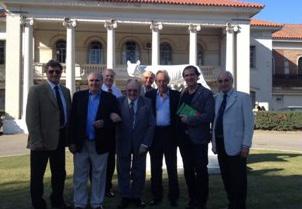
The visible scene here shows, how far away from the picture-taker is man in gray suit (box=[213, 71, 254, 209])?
294 inches

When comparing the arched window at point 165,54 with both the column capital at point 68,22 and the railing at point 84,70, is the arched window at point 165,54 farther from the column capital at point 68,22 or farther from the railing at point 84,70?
the column capital at point 68,22

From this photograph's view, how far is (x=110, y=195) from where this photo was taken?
9008 millimetres

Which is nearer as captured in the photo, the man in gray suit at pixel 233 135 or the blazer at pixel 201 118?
the man in gray suit at pixel 233 135

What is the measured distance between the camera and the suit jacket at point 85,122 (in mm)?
7633

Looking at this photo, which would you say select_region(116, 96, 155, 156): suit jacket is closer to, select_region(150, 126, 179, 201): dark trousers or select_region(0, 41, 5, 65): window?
select_region(150, 126, 179, 201): dark trousers

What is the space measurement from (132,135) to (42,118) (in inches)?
55.2

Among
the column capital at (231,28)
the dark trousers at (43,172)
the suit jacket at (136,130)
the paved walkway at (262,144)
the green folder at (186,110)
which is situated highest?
the column capital at (231,28)

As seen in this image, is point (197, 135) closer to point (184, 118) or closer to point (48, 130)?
point (184, 118)

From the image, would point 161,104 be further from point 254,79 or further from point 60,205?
point 254,79

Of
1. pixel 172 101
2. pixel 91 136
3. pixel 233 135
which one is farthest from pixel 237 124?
pixel 91 136

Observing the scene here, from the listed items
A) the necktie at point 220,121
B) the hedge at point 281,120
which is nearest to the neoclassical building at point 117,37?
the hedge at point 281,120

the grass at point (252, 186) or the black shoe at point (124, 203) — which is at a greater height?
the black shoe at point (124, 203)

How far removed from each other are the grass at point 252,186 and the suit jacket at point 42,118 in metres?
1.25

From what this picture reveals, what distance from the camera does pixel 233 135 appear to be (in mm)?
7473
